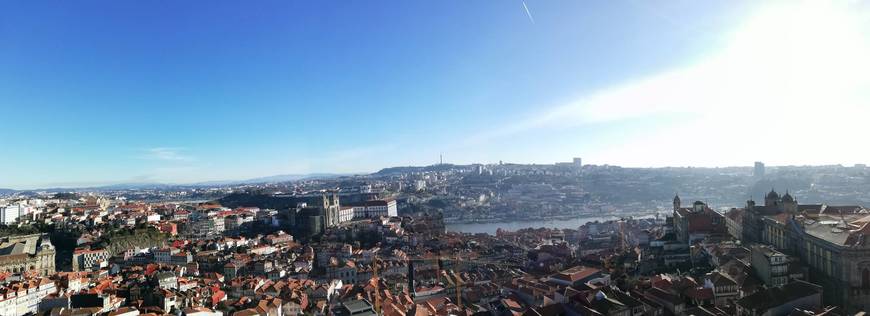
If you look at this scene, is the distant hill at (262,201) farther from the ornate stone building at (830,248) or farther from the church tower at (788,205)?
the ornate stone building at (830,248)

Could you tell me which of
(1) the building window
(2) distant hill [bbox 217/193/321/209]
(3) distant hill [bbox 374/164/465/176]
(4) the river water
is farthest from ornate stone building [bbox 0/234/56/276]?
(3) distant hill [bbox 374/164/465/176]

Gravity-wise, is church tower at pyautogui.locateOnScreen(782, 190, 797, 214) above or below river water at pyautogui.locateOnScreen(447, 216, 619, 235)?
above

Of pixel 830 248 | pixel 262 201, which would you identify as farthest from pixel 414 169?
pixel 830 248

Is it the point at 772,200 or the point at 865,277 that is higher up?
the point at 772,200

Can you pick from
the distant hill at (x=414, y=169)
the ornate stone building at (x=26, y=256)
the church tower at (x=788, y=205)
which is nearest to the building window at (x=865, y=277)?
the church tower at (x=788, y=205)

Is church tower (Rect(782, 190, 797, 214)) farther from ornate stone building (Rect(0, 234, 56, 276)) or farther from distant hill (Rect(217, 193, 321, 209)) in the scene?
distant hill (Rect(217, 193, 321, 209))

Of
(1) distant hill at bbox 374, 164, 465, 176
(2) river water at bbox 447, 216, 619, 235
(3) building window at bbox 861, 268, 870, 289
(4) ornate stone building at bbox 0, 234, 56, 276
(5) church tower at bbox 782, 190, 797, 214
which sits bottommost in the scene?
(2) river water at bbox 447, 216, 619, 235

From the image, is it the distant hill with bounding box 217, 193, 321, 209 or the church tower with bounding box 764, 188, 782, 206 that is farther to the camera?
the distant hill with bounding box 217, 193, 321, 209

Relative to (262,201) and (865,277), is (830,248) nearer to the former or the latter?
(865,277)

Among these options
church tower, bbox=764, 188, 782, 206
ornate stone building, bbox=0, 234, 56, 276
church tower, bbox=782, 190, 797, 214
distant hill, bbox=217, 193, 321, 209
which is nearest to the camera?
church tower, bbox=782, 190, 797, 214
